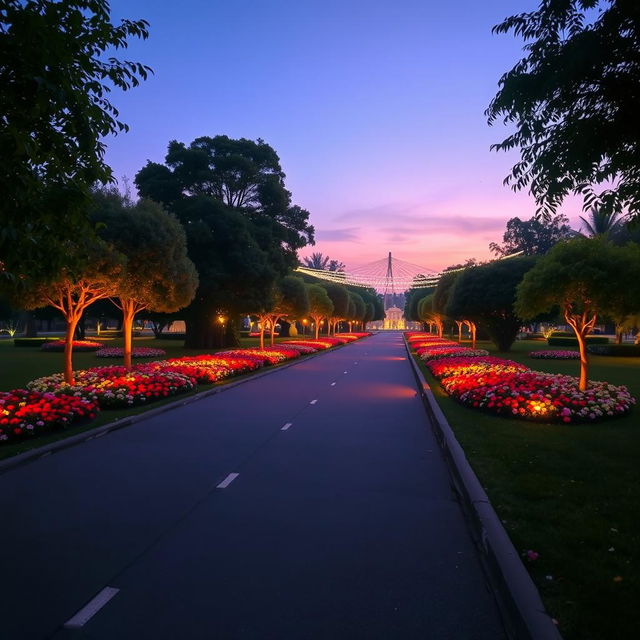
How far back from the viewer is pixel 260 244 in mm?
39094

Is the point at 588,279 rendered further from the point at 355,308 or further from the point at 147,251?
the point at 355,308

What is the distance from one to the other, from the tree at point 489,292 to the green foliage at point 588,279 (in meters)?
22.2

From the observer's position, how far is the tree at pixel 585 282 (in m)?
14.0

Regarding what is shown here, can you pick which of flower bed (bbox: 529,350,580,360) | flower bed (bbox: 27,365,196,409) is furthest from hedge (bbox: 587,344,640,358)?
flower bed (bbox: 27,365,196,409)

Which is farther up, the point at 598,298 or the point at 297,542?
the point at 598,298

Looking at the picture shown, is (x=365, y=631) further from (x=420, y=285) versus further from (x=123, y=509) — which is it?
(x=420, y=285)

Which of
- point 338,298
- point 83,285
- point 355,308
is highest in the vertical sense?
point 338,298

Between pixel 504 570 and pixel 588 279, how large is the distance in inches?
451

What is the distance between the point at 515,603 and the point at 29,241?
534 cm

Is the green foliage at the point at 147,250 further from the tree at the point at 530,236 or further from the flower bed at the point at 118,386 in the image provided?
the tree at the point at 530,236

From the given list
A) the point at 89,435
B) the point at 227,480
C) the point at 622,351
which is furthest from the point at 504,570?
the point at 622,351

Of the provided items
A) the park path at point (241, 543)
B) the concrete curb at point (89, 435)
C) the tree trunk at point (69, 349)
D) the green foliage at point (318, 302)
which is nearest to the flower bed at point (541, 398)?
the park path at point (241, 543)

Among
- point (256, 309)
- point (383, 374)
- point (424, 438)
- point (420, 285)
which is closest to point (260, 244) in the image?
point (256, 309)

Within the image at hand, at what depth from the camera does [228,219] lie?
116ft
